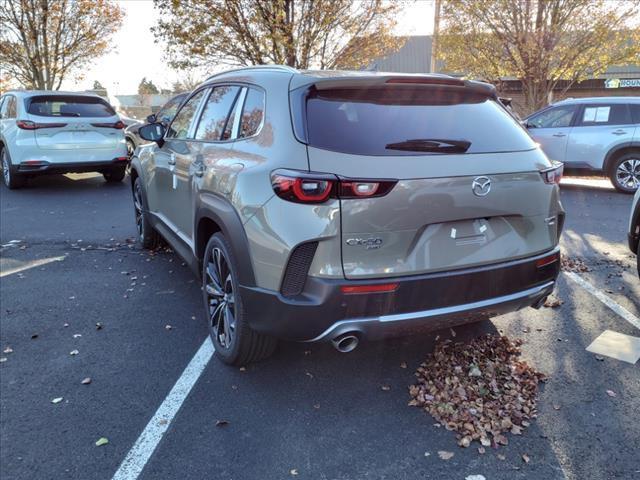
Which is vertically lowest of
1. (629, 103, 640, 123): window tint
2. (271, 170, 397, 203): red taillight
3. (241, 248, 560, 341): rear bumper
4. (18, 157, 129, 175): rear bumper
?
(18, 157, 129, 175): rear bumper

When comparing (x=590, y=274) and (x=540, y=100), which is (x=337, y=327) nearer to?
(x=590, y=274)

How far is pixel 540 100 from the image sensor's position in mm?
16062

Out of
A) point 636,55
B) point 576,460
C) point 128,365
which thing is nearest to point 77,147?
point 128,365

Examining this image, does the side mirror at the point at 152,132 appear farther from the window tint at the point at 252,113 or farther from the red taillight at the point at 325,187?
the red taillight at the point at 325,187

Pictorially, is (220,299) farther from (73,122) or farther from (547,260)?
(73,122)

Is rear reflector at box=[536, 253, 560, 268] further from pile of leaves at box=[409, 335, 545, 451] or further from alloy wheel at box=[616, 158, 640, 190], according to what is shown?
alloy wheel at box=[616, 158, 640, 190]

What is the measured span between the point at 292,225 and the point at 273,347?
1.03m

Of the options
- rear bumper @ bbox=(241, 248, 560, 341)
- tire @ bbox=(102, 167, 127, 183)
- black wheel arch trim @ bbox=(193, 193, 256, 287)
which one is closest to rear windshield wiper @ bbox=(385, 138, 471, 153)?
rear bumper @ bbox=(241, 248, 560, 341)

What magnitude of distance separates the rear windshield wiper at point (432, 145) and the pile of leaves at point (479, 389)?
4.47ft

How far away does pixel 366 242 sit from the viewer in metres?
2.57

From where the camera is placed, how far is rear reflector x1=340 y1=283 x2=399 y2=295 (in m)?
2.57

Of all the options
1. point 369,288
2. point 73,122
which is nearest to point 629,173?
point 369,288

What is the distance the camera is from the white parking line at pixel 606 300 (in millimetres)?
4090

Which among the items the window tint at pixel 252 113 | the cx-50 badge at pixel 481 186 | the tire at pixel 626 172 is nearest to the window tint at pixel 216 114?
the window tint at pixel 252 113
